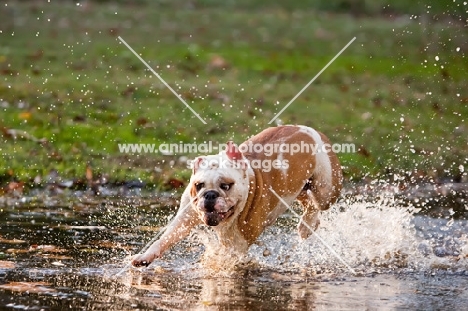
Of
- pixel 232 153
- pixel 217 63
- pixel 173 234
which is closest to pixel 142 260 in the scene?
pixel 173 234

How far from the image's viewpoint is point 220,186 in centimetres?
612

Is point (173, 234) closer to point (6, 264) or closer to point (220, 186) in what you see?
point (220, 186)

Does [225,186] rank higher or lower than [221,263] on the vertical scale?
higher

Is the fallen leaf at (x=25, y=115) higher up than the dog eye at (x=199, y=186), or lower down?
higher up

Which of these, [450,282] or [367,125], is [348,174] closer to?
[367,125]

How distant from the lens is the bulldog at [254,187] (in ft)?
20.1

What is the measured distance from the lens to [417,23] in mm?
23891

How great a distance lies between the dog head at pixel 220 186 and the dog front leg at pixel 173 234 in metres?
0.13

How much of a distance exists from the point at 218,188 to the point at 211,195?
11cm

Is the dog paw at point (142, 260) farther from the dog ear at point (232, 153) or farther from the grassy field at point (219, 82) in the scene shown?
the grassy field at point (219, 82)

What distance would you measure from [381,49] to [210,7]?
6.22 meters

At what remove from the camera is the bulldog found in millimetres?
6117

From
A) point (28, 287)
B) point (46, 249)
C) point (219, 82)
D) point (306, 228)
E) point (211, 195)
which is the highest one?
point (219, 82)

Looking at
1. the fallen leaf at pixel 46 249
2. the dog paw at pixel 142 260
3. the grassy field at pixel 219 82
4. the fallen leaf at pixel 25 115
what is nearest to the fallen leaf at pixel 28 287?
the dog paw at pixel 142 260
